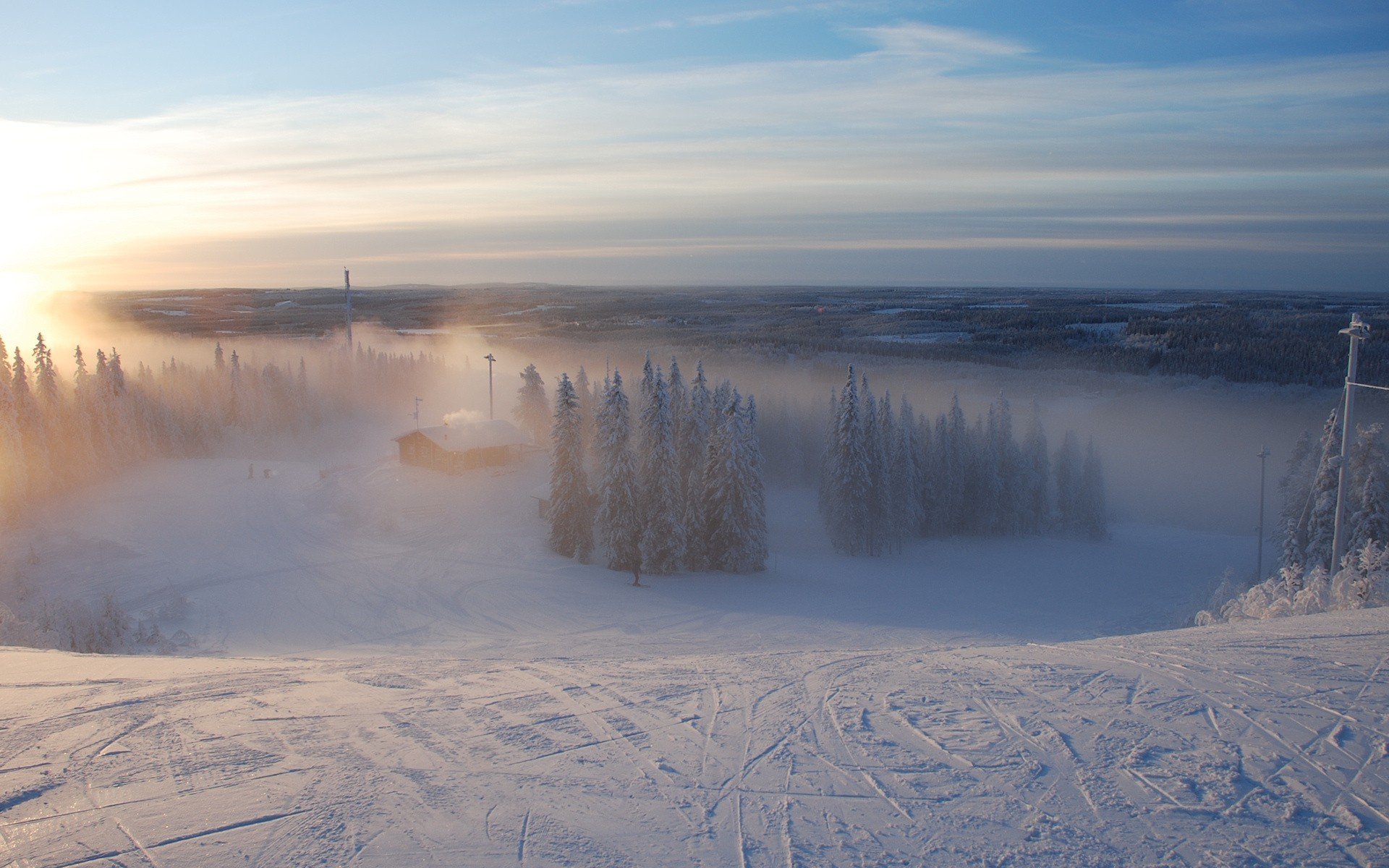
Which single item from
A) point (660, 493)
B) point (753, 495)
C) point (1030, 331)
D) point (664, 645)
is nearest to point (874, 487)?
point (753, 495)

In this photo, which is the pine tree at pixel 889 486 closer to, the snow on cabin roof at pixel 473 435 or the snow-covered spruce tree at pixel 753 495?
the snow-covered spruce tree at pixel 753 495

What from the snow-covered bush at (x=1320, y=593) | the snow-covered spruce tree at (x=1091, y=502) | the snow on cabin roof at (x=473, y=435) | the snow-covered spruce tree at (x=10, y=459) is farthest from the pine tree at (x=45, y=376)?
the snow-covered spruce tree at (x=1091, y=502)

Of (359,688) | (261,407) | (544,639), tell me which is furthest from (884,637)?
(261,407)

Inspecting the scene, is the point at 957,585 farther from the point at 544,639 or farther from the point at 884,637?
the point at 544,639

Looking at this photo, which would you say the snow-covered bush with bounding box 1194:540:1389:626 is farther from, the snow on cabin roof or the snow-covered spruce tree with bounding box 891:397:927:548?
the snow on cabin roof

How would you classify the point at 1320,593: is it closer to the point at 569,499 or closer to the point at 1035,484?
the point at 569,499

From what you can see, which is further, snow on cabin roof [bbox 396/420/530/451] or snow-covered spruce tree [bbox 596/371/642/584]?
snow on cabin roof [bbox 396/420/530/451]

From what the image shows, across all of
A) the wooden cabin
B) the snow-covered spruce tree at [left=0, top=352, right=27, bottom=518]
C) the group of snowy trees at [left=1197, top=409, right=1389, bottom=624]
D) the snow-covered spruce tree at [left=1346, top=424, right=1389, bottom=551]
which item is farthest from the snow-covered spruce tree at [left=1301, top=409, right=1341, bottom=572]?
the snow-covered spruce tree at [left=0, top=352, right=27, bottom=518]
